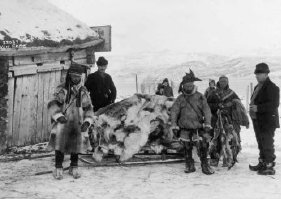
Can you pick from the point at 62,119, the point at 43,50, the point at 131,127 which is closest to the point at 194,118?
the point at 131,127

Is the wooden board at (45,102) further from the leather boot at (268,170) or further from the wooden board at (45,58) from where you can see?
the leather boot at (268,170)

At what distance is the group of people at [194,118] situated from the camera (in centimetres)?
658

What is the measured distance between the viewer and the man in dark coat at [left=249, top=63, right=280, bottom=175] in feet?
22.2

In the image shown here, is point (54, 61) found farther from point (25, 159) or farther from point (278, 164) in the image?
point (278, 164)

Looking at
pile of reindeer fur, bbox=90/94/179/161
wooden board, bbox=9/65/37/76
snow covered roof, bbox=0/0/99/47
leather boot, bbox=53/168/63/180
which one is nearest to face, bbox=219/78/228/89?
pile of reindeer fur, bbox=90/94/179/161

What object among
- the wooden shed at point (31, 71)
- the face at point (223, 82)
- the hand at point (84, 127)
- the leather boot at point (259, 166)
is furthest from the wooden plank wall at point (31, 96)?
the leather boot at point (259, 166)

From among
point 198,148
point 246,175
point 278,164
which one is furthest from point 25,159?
point 278,164

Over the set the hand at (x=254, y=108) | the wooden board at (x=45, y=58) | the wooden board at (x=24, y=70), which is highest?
the wooden board at (x=45, y=58)

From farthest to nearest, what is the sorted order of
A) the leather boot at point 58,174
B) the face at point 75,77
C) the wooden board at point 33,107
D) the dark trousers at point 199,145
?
the wooden board at point 33,107 → the dark trousers at point 199,145 → the face at point 75,77 → the leather boot at point 58,174

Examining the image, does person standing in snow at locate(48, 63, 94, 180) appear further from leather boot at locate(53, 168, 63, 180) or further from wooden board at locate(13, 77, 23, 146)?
wooden board at locate(13, 77, 23, 146)

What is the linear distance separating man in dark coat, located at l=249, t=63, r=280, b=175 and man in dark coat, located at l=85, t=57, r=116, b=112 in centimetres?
308

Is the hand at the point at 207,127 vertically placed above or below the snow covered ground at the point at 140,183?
above

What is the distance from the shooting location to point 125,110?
8055 mm

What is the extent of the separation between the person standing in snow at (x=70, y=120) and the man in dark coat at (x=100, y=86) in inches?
70.0
